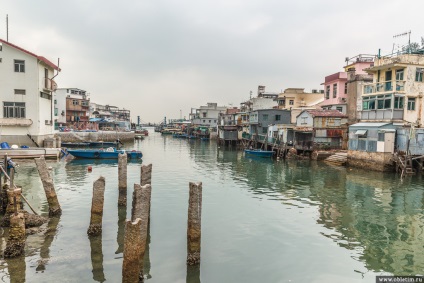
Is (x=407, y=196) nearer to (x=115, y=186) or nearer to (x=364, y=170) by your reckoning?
(x=364, y=170)

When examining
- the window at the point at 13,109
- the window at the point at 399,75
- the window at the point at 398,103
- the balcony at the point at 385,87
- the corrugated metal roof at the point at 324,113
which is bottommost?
the window at the point at 13,109

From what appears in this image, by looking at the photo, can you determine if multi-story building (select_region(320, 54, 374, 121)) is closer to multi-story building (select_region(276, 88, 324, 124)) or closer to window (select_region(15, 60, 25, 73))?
multi-story building (select_region(276, 88, 324, 124))

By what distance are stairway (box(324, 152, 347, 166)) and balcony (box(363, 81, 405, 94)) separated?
8755 mm

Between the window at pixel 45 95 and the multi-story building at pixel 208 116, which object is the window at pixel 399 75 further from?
the multi-story building at pixel 208 116

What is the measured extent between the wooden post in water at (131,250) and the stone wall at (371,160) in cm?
3305

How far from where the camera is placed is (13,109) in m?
41.0

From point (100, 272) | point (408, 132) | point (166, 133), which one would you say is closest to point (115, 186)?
point (100, 272)

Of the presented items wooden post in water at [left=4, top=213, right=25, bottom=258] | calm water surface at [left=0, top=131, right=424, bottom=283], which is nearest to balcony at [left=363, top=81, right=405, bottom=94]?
calm water surface at [left=0, top=131, right=424, bottom=283]

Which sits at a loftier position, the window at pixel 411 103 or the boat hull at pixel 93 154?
the window at pixel 411 103

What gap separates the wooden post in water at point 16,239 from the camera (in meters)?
11.9

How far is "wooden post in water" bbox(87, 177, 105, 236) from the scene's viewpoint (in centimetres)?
1455

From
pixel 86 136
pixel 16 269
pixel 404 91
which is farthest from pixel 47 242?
pixel 86 136

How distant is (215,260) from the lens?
13.2 m

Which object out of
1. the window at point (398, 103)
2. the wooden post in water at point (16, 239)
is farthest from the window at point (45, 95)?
the window at point (398, 103)
